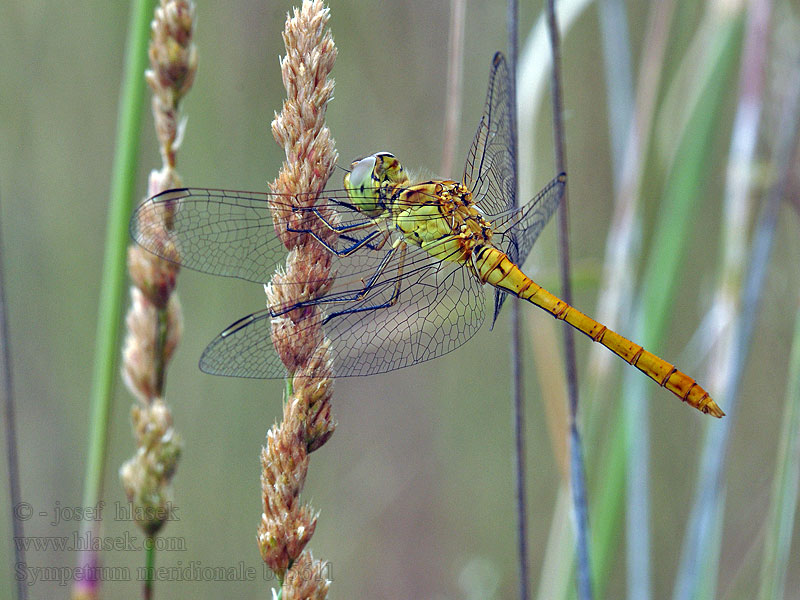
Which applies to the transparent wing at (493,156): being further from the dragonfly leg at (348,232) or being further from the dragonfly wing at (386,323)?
the dragonfly leg at (348,232)

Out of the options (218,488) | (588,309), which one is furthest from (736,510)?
(218,488)

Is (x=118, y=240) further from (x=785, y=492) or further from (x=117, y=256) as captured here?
(x=785, y=492)

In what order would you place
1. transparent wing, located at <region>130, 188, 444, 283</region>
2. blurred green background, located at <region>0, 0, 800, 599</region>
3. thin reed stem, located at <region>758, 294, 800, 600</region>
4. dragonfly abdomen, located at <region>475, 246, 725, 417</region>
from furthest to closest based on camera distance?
blurred green background, located at <region>0, 0, 800, 599</region>, dragonfly abdomen, located at <region>475, 246, 725, 417</region>, thin reed stem, located at <region>758, 294, 800, 600</region>, transparent wing, located at <region>130, 188, 444, 283</region>

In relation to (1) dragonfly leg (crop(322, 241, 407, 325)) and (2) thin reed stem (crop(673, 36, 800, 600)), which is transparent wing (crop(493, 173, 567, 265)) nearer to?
(1) dragonfly leg (crop(322, 241, 407, 325))

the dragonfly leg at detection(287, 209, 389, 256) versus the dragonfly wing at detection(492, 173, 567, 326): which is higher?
the dragonfly wing at detection(492, 173, 567, 326)

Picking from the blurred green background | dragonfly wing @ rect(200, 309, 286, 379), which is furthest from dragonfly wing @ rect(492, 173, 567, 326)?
dragonfly wing @ rect(200, 309, 286, 379)

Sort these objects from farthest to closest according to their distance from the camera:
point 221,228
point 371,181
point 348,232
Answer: point 371,181
point 348,232
point 221,228

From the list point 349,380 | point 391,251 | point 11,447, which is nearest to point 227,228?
point 391,251
